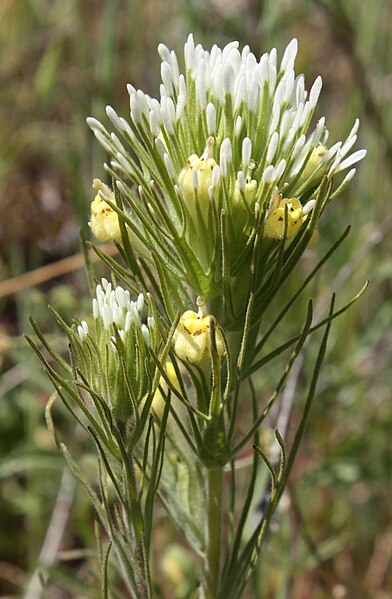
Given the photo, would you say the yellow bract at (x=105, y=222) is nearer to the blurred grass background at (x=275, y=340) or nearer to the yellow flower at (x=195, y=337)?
the yellow flower at (x=195, y=337)

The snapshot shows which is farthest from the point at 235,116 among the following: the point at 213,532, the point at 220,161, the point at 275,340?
the point at 275,340

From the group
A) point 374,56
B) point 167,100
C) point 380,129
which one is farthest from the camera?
point 374,56

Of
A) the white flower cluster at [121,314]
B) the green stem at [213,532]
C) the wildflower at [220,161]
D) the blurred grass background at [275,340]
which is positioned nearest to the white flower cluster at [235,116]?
the wildflower at [220,161]

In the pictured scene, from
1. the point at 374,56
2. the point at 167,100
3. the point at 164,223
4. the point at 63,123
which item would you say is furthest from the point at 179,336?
the point at 63,123

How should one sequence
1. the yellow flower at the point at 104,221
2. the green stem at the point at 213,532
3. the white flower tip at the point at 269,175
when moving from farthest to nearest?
the green stem at the point at 213,532
the yellow flower at the point at 104,221
the white flower tip at the point at 269,175

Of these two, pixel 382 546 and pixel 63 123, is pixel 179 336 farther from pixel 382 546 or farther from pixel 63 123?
pixel 63 123

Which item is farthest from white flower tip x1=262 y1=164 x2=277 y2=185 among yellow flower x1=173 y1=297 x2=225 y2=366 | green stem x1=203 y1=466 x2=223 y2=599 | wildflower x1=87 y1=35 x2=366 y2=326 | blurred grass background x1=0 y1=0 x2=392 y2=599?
blurred grass background x1=0 y1=0 x2=392 y2=599
